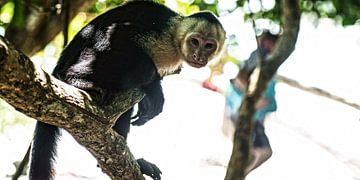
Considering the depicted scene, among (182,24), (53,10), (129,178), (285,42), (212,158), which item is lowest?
(212,158)

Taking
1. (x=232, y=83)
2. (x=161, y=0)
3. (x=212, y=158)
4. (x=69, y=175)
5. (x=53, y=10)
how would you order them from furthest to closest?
(x=212, y=158)
(x=69, y=175)
(x=232, y=83)
(x=161, y=0)
(x=53, y=10)

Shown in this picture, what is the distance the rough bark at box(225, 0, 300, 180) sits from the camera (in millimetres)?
1289

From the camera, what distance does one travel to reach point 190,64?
4.51 m

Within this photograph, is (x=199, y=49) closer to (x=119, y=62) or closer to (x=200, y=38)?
(x=200, y=38)

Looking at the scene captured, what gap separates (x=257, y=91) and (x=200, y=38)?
3272 mm

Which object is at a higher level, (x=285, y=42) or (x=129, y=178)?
(x=285, y=42)

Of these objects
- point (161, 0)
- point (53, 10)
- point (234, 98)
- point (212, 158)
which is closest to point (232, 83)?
point (234, 98)

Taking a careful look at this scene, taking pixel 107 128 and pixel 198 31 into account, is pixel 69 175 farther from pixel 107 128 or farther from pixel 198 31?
pixel 107 128

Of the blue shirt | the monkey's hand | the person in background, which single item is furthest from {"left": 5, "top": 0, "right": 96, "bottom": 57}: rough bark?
the person in background

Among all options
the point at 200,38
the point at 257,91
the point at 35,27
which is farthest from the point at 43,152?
the point at 257,91

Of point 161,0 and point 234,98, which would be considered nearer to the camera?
point 161,0

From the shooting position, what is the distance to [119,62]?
358 cm

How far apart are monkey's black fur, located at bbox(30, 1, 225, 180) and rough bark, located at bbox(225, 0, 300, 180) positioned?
5.36 feet

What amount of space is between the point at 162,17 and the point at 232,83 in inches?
63.1
